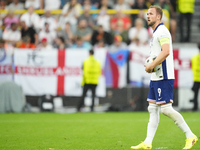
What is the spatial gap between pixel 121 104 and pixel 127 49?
218 centimetres

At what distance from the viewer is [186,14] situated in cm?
1602

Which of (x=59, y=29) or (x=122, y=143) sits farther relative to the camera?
(x=59, y=29)

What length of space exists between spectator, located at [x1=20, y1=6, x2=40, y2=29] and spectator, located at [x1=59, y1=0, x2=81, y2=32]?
1142 mm

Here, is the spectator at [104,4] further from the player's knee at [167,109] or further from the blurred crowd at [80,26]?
the player's knee at [167,109]

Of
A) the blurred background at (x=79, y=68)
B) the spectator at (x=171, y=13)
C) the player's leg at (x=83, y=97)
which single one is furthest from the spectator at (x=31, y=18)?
the spectator at (x=171, y=13)

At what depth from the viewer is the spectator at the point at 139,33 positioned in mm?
15219

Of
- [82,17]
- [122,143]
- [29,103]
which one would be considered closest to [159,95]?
[122,143]

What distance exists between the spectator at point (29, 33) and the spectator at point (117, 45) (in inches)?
135

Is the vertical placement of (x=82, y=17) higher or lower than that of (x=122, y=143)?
higher

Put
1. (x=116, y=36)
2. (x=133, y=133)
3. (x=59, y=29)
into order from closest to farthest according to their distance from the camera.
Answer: (x=133, y=133), (x=116, y=36), (x=59, y=29)

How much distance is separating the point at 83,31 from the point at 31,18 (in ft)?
8.86

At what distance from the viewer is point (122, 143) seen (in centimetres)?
641

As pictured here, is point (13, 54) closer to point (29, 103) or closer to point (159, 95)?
point (29, 103)

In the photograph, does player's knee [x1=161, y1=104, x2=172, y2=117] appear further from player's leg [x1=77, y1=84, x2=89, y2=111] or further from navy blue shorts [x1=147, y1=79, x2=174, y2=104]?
player's leg [x1=77, y1=84, x2=89, y2=111]
